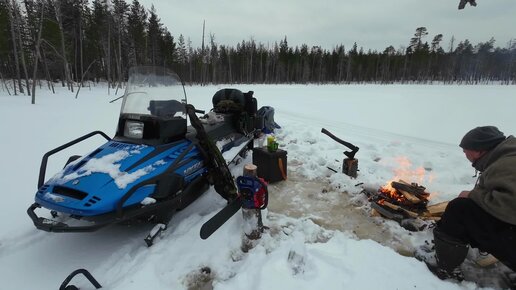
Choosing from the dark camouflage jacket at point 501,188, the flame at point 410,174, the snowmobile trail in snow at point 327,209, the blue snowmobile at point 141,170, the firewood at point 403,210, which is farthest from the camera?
the flame at point 410,174

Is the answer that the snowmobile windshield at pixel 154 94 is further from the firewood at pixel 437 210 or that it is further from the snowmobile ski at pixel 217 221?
the firewood at pixel 437 210

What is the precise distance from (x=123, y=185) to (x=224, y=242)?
111 centimetres

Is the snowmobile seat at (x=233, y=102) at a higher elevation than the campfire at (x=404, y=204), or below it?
higher

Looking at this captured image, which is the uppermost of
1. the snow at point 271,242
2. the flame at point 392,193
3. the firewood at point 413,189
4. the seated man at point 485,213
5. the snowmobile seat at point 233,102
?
the snowmobile seat at point 233,102

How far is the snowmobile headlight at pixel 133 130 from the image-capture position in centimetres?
316

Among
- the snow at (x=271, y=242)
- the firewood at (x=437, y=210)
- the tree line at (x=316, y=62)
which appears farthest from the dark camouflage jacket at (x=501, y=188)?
the tree line at (x=316, y=62)

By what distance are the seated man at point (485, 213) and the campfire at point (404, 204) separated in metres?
0.78

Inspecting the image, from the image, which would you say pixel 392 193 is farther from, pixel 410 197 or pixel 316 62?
pixel 316 62

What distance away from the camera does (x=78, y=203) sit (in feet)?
7.32

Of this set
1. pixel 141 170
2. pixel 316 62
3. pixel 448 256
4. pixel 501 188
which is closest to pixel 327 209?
pixel 448 256

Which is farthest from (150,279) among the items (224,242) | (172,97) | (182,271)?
(172,97)

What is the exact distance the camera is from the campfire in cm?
311

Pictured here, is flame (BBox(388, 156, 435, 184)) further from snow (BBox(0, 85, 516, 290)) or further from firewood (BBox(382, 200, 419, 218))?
firewood (BBox(382, 200, 419, 218))

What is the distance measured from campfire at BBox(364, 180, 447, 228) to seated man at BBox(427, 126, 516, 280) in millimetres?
782
